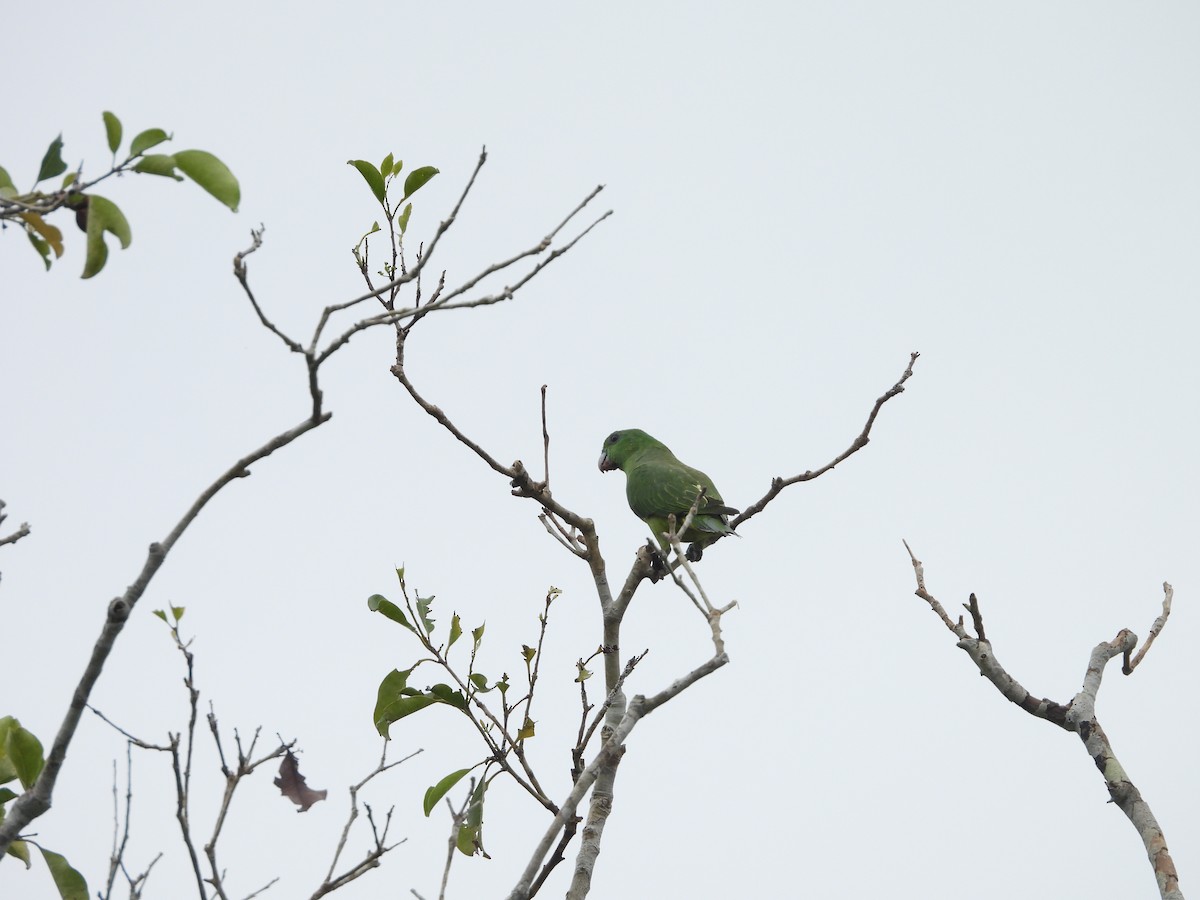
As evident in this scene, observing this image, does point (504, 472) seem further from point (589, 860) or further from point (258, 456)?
point (258, 456)

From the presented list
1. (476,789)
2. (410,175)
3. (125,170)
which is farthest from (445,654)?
(125,170)

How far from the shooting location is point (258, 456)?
82.0 inches

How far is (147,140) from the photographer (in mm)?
2281

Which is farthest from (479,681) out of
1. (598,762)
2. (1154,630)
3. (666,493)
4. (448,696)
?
(666,493)

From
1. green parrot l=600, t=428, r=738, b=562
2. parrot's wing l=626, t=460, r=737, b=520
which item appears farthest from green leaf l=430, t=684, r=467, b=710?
parrot's wing l=626, t=460, r=737, b=520

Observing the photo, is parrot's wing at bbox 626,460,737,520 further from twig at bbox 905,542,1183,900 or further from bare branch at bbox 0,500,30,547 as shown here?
bare branch at bbox 0,500,30,547

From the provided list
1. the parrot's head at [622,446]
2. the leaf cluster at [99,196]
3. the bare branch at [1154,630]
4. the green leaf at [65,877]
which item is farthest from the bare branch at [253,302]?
the parrot's head at [622,446]

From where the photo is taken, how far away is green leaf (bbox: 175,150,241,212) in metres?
2.35

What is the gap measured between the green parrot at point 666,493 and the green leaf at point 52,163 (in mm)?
4432

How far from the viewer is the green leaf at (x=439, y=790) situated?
3.93 metres

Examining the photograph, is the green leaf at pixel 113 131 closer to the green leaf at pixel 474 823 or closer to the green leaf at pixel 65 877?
the green leaf at pixel 65 877

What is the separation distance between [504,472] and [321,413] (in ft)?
6.70

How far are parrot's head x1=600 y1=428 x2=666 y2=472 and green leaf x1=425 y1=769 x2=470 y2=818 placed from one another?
465 centimetres

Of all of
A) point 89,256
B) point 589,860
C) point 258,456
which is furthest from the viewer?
point 589,860
